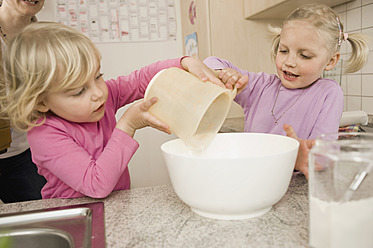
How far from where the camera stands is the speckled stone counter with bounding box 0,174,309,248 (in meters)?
0.54

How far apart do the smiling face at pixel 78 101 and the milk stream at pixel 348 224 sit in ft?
2.12

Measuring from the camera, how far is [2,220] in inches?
27.6

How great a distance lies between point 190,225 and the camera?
604 mm

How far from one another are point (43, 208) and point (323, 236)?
0.61 meters

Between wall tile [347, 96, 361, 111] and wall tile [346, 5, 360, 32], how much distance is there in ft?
1.19

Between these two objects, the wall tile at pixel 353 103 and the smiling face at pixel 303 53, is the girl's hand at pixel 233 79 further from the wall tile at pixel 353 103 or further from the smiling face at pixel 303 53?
the wall tile at pixel 353 103

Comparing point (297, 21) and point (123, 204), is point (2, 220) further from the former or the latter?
point (297, 21)

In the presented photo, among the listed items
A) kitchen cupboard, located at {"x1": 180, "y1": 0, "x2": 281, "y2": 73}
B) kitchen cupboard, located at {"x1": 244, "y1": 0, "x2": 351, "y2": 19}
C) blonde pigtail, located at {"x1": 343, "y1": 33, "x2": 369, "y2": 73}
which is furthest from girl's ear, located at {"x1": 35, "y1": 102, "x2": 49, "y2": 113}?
kitchen cupboard, located at {"x1": 180, "y1": 0, "x2": 281, "y2": 73}

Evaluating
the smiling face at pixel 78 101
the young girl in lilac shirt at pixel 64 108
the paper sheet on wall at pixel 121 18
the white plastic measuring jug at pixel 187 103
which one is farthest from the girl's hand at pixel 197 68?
the paper sheet on wall at pixel 121 18

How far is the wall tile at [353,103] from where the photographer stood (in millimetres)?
1761

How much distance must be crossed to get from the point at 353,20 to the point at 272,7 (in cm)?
42

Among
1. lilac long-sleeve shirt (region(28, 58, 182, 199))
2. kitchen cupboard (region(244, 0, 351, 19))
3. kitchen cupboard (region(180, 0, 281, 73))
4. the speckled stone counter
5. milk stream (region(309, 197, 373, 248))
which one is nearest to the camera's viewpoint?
milk stream (region(309, 197, 373, 248))

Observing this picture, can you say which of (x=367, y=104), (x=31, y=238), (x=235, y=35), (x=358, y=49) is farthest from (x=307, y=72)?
(x=235, y=35)

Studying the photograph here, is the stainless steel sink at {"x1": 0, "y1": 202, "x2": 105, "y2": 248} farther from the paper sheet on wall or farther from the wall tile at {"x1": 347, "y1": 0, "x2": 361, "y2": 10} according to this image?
the paper sheet on wall
